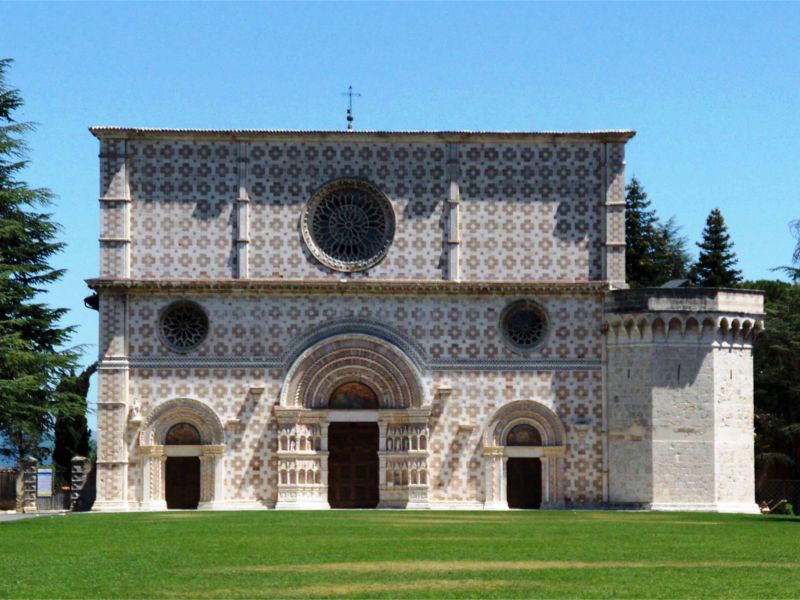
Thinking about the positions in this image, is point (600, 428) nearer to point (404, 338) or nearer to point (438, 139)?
point (404, 338)

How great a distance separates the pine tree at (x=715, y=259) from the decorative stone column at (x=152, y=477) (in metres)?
29.7

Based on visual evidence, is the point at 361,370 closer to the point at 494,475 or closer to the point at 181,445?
the point at 494,475

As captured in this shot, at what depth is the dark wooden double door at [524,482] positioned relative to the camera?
5141cm

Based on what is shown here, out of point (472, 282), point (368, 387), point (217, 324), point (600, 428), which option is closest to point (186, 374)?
point (217, 324)

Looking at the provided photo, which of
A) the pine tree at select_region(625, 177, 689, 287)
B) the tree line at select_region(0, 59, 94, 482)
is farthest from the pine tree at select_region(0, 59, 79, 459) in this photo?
the pine tree at select_region(625, 177, 689, 287)

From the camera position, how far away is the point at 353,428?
169 ft

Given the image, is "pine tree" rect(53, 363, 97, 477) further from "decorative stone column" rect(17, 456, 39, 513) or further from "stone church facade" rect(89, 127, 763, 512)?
"stone church facade" rect(89, 127, 763, 512)

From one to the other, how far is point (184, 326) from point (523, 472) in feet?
36.6

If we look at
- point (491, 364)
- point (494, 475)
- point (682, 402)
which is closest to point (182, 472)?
point (494, 475)

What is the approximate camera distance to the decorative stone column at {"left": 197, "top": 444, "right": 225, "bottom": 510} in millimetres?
50156

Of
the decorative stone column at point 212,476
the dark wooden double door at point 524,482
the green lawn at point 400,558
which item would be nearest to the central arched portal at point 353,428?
the decorative stone column at point 212,476

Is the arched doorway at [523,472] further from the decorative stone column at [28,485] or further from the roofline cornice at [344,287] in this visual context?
the decorative stone column at [28,485]

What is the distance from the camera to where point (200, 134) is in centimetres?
5097

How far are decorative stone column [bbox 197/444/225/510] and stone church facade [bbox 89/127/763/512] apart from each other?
0.22 feet
